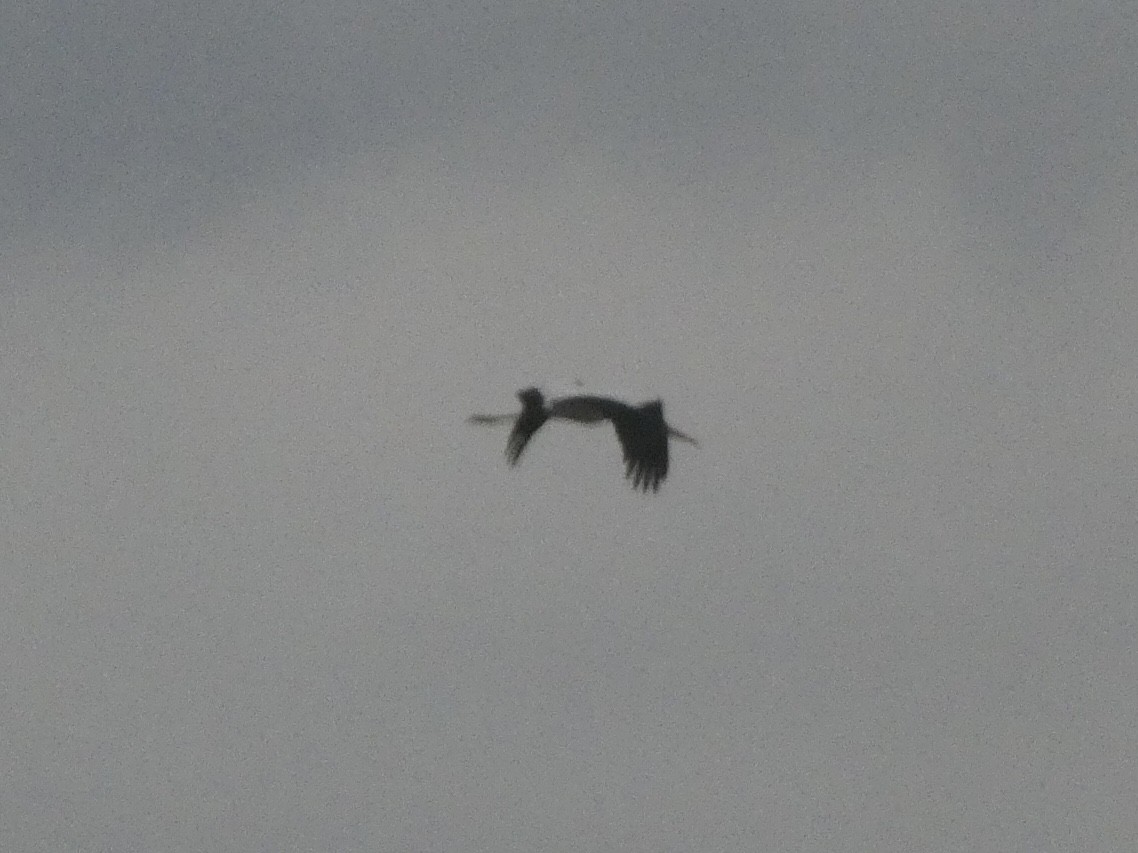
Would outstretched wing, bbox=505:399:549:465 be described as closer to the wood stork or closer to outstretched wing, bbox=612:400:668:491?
the wood stork

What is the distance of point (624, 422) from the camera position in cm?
4703

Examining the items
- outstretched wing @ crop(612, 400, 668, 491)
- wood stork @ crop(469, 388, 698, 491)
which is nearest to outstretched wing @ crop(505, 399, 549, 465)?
wood stork @ crop(469, 388, 698, 491)

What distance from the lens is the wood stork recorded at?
148ft

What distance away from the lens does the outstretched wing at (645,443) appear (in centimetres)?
4700

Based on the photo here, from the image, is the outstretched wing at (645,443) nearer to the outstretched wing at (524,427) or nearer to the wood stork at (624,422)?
the wood stork at (624,422)

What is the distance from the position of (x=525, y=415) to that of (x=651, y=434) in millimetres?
3868

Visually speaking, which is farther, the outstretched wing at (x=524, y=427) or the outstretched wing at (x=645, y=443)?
the outstretched wing at (x=645, y=443)

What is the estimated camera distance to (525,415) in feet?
148

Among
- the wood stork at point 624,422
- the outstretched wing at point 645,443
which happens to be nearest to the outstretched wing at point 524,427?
the wood stork at point 624,422

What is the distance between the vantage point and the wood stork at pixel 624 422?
4497cm

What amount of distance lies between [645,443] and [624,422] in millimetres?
788

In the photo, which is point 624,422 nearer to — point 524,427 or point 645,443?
point 645,443

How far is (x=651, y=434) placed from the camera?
4712 centimetres

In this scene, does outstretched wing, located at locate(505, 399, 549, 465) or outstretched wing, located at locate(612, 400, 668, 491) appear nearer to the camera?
outstretched wing, located at locate(505, 399, 549, 465)
